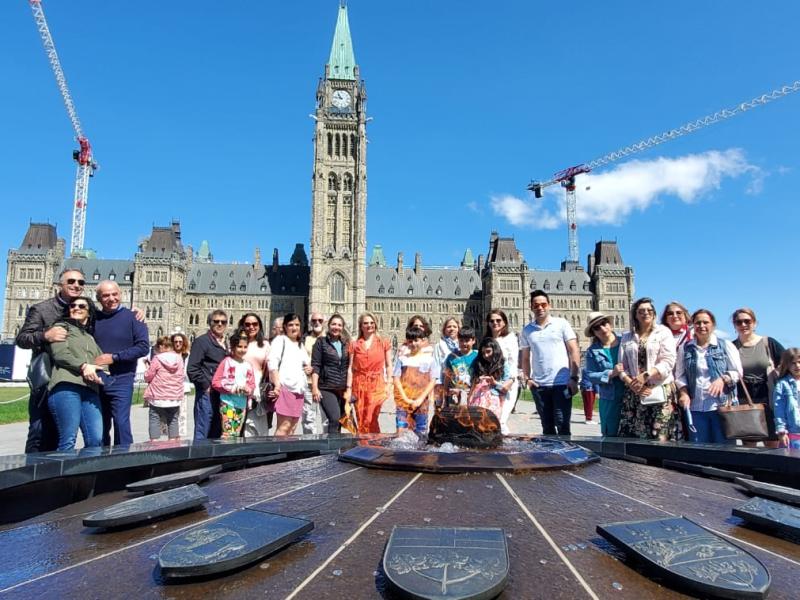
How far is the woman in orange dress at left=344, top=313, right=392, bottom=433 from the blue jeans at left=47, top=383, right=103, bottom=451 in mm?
2540

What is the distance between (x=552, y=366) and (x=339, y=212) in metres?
56.0

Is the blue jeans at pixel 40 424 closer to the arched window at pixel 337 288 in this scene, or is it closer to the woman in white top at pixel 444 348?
the woman in white top at pixel 444 348

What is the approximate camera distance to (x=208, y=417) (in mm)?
5883

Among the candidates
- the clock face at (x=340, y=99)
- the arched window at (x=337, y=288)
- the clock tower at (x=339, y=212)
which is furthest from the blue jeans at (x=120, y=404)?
the clock face at (x=340, y=99)

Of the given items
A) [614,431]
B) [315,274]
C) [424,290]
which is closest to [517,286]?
[424,290]

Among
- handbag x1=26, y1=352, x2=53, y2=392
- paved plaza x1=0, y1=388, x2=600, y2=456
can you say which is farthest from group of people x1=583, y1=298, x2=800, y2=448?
paved plaza x1=0, y1=388, x2=600, y2=456

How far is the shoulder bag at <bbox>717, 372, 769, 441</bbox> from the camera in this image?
443cm

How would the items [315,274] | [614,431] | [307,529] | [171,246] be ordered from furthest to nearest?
[171,246], [315,274], [614,431], [307,529]

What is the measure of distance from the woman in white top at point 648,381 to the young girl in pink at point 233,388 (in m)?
3.71

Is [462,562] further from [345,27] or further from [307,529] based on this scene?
[345,27]

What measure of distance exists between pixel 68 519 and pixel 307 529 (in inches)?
49.2

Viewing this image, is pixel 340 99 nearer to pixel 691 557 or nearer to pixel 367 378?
pixel 367 378

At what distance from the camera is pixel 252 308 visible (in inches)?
2596

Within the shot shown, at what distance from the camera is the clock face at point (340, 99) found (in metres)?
62.7
